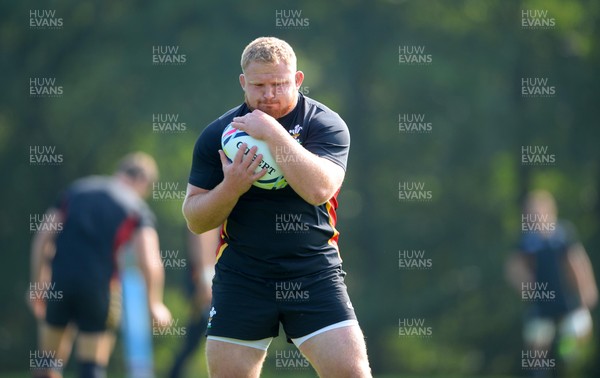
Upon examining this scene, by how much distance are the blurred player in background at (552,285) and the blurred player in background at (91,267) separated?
232 inches

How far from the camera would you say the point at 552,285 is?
12758 mm

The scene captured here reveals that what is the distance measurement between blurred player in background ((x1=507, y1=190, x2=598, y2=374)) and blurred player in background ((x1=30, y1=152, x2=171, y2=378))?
590 centimetres

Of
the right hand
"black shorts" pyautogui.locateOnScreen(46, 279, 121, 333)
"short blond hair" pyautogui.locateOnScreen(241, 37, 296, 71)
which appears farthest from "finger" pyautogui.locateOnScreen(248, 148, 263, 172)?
"black shorts" pyautogui.locateOnScreen(46, 279, 121, 333)

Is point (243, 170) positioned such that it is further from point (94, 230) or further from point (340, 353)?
point (94, 230)

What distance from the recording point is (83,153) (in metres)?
21.9

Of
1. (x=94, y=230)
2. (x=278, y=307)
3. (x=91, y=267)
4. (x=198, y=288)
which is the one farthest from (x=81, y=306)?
(x=278, y=307)

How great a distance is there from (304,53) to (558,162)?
19.7 feet

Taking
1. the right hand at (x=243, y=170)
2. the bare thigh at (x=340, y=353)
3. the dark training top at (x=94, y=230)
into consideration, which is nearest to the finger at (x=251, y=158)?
the right hand at (x=243, y=170)

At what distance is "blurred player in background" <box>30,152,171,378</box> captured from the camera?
8602 millimetres

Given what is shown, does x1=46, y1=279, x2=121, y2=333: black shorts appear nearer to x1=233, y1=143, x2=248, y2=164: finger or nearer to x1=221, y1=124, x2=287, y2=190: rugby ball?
x1=221, y1=124, x2=287, y2=190: rugby ball

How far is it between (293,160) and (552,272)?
8943 mm

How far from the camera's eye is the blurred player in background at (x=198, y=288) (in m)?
10.4

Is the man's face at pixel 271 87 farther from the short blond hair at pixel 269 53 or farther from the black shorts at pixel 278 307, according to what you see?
the black shorts at pixel 278 307

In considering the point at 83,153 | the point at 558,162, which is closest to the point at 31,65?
the point at 83,153
